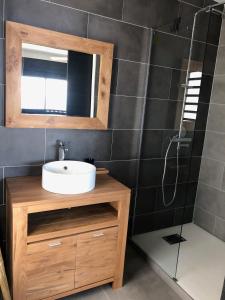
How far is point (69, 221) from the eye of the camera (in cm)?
176

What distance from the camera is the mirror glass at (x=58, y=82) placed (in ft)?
5.97

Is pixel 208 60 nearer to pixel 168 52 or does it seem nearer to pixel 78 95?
pixel 168 52

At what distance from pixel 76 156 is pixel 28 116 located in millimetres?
512

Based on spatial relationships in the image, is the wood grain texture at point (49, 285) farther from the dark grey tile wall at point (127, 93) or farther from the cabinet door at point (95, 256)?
the dark grey tile wall at point (127, 93)

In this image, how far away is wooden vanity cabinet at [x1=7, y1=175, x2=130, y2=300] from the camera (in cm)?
154

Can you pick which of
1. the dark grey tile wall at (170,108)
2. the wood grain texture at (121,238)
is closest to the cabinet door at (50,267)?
the wood grain texture at (121,238)

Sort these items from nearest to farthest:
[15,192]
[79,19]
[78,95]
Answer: [15,192]
[79,19]
[78,95]

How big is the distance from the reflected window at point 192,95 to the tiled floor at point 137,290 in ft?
4.79

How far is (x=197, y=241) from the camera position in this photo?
2.67 metres

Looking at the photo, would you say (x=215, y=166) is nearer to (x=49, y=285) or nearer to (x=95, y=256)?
(x=95, y=256)

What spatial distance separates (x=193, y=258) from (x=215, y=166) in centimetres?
99

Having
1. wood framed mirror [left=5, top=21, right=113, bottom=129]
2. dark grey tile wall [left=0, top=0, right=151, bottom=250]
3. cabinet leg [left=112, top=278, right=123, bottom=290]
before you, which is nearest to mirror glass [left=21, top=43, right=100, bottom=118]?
wood framed mirror [left=5, top=21, right=113, bottom=129]

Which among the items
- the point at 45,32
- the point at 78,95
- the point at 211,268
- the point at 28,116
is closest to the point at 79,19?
the point at 45,32

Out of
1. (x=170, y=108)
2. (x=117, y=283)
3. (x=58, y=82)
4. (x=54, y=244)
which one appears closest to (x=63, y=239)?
(x=54, y=244)
